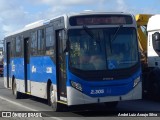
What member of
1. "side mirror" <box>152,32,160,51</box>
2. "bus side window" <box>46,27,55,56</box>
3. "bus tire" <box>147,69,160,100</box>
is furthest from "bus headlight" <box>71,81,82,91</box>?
"bus tire" <box>147,69,160,100</box>

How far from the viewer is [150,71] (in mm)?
18156

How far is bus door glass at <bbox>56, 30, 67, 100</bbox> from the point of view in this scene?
1448cm

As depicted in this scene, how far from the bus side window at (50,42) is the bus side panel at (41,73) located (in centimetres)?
27

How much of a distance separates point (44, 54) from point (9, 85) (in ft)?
25.1

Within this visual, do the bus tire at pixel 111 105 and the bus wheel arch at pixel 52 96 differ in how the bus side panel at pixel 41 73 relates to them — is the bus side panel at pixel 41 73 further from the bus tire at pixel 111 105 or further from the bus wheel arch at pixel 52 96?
the bus tire at pixel 111 105

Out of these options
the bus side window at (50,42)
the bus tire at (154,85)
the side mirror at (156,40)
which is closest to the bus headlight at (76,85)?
the bus side window at (50,42)

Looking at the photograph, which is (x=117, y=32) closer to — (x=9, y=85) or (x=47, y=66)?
(x=47, y=66)

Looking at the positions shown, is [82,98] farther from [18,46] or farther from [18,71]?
[18,46]

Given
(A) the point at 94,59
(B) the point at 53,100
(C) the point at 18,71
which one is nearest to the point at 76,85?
(A) the point at 94,59

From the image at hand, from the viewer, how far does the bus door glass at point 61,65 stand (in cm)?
1448

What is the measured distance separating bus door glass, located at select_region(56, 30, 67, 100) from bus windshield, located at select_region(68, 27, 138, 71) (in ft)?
1.80

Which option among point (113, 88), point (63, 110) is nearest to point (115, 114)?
point (113, 88)

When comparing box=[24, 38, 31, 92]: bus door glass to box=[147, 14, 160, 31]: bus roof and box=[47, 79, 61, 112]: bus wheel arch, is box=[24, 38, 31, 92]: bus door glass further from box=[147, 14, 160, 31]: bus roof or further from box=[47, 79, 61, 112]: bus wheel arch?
box=[147, 14, 160, 31]: bus roof

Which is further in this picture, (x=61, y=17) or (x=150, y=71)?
(x=150, y=71)
